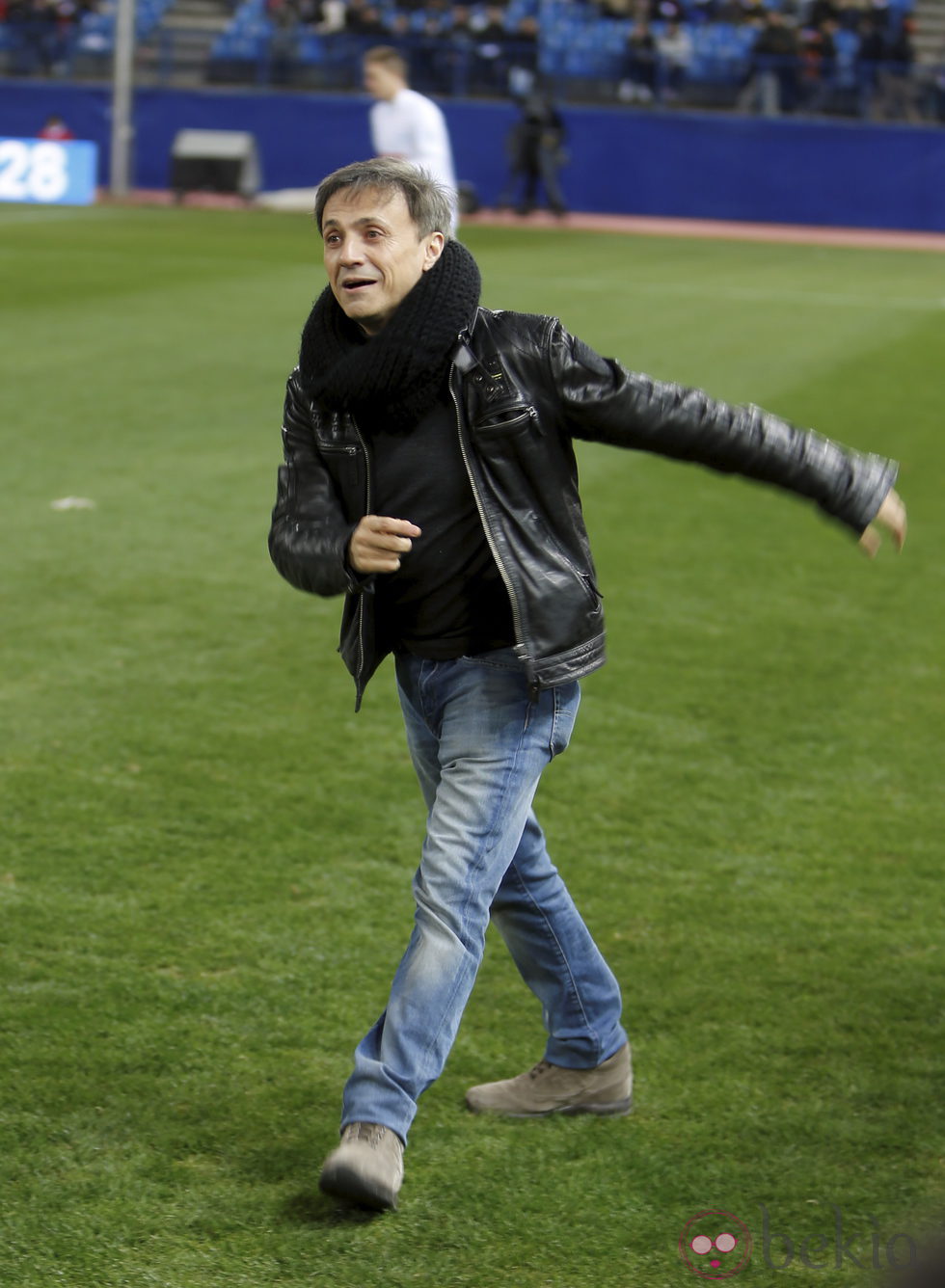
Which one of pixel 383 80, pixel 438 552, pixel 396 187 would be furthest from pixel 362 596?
pixel 383 80

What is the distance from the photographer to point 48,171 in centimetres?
3145

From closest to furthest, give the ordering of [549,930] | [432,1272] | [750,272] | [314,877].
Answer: [432,1272], [549,930], [314,877], [750,272]

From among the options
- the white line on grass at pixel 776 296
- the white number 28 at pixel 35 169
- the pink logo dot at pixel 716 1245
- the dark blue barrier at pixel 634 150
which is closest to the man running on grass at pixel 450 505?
the pink logo dot at pixel 716 1245

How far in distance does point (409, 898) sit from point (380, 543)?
1872mm

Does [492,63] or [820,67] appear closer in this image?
[820,67]

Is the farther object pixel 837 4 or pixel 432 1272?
pixel 837 4

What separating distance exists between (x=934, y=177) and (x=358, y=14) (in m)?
12.1

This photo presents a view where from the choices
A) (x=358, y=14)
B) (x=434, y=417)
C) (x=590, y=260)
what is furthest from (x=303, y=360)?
(x=358, y=14)

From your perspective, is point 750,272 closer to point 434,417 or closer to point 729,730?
point 729,730

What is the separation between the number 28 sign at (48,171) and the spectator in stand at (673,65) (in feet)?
36.7

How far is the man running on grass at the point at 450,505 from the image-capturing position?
3.11 meters

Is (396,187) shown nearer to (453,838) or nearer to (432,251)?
(432,251)

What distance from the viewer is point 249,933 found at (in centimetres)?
438

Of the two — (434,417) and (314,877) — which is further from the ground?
(434,417)
